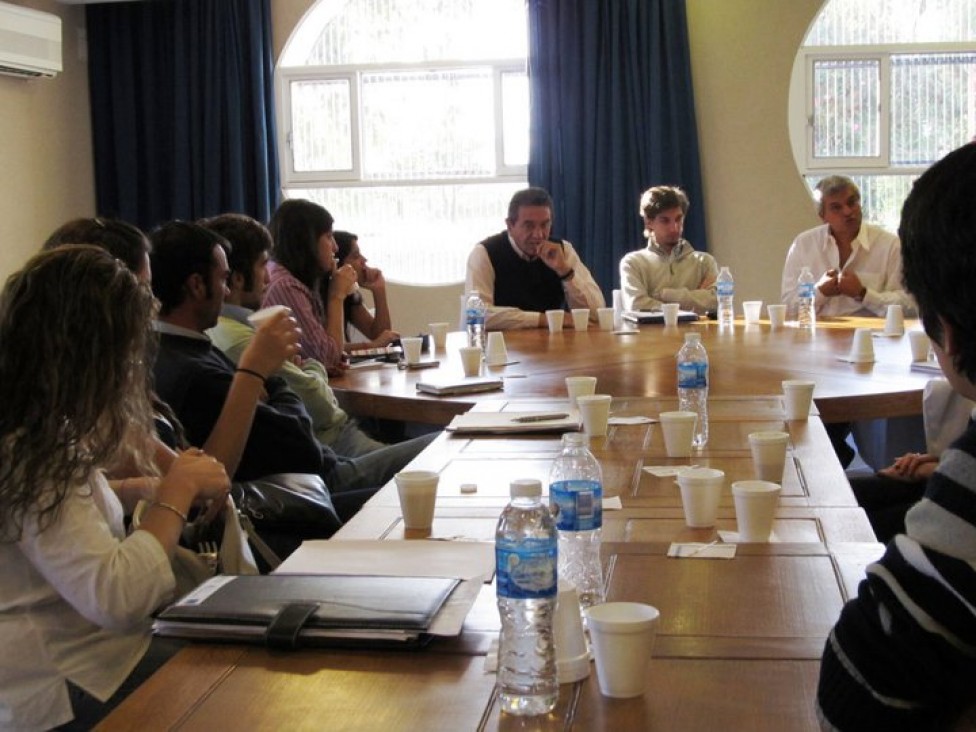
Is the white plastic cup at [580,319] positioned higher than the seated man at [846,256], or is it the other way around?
the seated man at [846,256]

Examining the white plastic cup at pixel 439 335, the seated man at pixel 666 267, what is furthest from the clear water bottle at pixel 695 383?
the seated man at pixel 666 267

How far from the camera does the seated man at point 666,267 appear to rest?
5.39m

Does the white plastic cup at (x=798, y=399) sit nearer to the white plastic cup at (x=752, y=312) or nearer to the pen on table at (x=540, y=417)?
the pen on table at (x=540, y=417)

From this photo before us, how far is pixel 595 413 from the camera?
2.52m

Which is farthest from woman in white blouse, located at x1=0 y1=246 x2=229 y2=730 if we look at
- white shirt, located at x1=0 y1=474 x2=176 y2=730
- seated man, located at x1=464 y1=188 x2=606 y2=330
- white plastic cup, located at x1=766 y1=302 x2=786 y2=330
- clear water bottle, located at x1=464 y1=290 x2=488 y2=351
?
seated man, located at x1=464 y1=188 x2=606 y2=330

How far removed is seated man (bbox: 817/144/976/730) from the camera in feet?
3.19

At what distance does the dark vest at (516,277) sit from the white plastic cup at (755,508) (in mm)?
3698

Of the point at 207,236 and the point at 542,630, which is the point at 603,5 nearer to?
the point at 207,236

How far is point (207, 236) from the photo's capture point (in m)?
2.73

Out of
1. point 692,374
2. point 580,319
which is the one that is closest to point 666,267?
point 580,319

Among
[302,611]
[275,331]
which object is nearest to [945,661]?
[302,611]

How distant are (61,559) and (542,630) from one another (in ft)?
2.26

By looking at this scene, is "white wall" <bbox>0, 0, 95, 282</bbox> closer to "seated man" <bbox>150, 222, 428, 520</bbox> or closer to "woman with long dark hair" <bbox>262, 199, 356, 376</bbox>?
"woman with long dark hair" <bbox>262, 199, 356, 376</bbox>

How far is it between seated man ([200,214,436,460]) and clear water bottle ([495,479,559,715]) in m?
1.93
